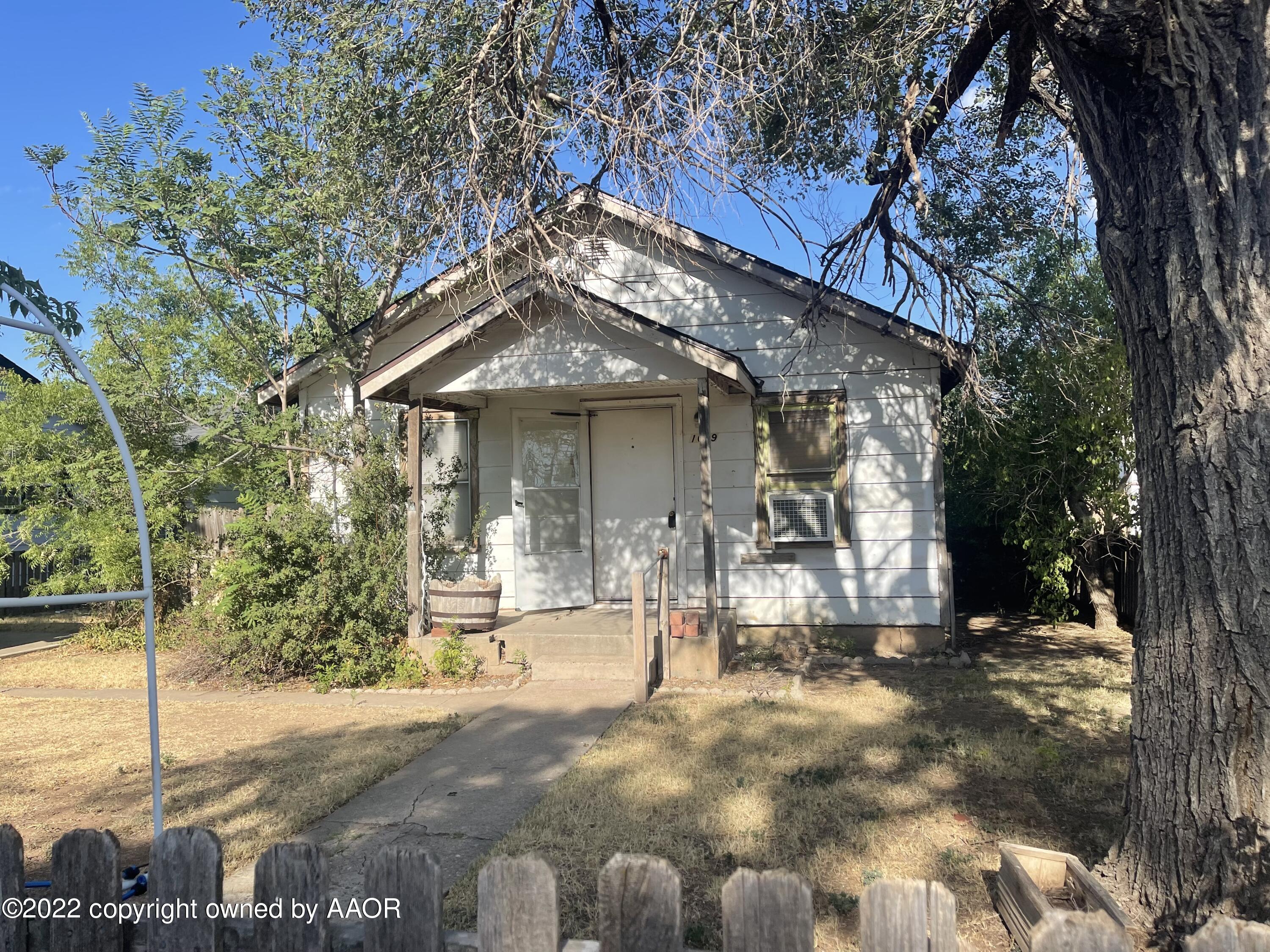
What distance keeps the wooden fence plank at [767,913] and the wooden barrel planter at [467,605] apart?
23.9 ft

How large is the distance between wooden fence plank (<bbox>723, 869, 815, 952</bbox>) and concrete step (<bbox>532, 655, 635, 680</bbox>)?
21.8ft

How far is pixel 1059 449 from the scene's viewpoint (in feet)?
35.9

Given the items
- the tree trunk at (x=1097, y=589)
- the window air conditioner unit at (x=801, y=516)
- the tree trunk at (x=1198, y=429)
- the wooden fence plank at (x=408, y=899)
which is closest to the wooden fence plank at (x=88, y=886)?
the wooden fence plank at (x=408, y=899)

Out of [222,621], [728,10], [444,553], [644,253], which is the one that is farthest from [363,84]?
[222,621]

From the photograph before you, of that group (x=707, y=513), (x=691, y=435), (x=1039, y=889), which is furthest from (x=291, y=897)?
(x=691, y=435)

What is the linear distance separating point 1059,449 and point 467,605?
773cm

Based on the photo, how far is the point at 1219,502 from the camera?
3166 mm

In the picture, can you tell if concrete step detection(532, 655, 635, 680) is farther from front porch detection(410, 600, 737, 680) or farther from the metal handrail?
the metal handrail

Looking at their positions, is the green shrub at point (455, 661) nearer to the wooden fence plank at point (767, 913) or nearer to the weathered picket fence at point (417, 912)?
the weathered picket fence at point (417, 912)

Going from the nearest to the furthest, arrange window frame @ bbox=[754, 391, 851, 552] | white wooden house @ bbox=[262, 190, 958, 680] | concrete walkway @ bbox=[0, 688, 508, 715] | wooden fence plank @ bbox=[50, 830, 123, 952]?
wooden fence plank @ bbox=[50, 830, 123, 952], concrete walkway @ bbox=[0, 688, 508, 715], white wooden house @ bbox=[262, 190, 958, 680], window frame @ bbox=[754, 391, 851, 552]

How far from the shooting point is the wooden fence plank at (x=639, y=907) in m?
1.81

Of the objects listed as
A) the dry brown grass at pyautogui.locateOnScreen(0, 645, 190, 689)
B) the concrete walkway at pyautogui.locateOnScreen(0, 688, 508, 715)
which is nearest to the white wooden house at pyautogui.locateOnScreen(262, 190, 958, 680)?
the concrete walkway at pyautogui.locateOnScreen(0, 688, 508, 715)

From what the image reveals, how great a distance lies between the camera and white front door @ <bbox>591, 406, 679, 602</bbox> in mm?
10406

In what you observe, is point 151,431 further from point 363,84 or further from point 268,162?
point 363,84
